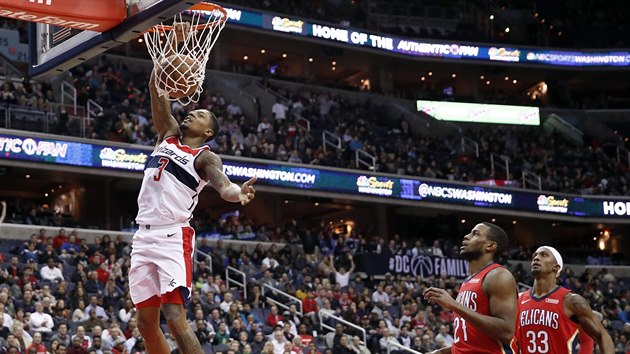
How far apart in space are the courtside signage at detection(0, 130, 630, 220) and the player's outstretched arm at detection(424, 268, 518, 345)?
789 inches

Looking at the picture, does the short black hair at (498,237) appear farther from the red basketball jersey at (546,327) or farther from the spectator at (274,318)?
the spectator at (274,318)

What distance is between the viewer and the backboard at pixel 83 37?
8.37m

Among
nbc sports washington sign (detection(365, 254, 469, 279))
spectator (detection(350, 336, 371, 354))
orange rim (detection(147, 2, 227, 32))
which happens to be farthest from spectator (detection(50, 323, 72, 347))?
nbc sports washington sign (detection(365, 254, 469, 279))

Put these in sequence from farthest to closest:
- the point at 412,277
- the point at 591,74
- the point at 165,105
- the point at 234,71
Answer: the point at 591,74 → the point at 234,71 → the point at 412,277 → the point at 165,105

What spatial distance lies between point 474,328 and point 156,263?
236 centimetres

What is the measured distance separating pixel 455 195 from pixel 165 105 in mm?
27655

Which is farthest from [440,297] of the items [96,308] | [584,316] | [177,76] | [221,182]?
[96,308]

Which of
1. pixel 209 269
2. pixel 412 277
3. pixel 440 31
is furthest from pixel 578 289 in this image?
pixel 440 31

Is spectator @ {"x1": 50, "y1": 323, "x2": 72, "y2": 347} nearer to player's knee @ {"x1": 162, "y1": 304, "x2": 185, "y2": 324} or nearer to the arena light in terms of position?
player's knee @ {"x1": 162, "y1": 304, "x2": 185, "y2": 324}

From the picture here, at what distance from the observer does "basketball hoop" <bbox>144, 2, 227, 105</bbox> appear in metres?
8.41

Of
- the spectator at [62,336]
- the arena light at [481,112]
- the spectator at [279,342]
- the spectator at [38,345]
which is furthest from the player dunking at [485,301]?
the arena light at [481,112]

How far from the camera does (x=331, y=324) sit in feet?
76.0

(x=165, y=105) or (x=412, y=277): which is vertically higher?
(x=165, y=105)

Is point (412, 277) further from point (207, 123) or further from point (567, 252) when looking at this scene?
point (207, 123)
